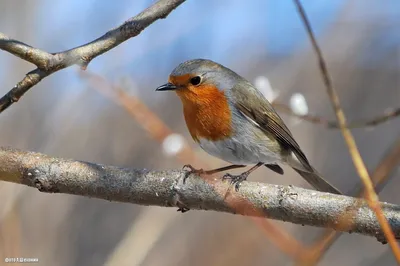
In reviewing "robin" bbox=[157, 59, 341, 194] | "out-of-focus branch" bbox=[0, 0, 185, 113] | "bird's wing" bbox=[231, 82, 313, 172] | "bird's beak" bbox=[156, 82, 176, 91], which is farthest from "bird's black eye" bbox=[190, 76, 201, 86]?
"out-of-focus branch" bbox=[0, 0, 185, 113]

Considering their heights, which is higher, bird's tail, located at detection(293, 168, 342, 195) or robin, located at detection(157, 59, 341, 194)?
robin, located at detection(157, 59, 341, 194)

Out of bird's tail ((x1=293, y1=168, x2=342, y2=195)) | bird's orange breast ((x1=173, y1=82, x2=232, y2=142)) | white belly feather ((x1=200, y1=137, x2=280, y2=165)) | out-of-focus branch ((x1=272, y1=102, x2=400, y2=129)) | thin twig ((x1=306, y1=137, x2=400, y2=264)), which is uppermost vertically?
bird's orange breast ((x1=173, y1=82, x2=232, y2=142))

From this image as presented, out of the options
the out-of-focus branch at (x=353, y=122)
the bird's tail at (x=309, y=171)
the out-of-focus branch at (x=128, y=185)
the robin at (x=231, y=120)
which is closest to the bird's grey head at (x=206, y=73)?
the robin at (x=231, y=120)

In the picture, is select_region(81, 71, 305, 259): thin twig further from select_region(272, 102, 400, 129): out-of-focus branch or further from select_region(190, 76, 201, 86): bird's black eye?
select_region(190, 76, 201, 86): bird's black eye

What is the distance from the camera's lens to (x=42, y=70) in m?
2.10

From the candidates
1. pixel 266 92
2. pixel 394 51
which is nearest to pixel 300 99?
pixel 266 92

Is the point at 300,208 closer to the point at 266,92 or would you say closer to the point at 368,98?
the point at 266,92

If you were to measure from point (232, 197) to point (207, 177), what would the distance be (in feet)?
0.81

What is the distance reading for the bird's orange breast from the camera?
10.0 ft

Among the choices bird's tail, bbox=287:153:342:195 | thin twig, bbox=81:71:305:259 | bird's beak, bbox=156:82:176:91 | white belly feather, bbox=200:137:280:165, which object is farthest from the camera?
bird's tail, bbox=287:153:342:195

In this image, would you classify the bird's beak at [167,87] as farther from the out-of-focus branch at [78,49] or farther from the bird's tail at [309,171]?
the out-of-focus branch at [78,49]

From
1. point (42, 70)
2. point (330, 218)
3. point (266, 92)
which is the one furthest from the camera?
point (266, 92)

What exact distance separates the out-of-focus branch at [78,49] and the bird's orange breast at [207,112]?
1059 millimetres

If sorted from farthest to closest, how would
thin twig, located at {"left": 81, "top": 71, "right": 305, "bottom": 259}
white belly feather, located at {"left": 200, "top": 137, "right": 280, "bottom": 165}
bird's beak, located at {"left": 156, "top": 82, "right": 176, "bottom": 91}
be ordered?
bird's beak, located at {"left": 156, "top": 82, "right": 176, "bottom": 91} < white belly feather, located at {"left": 200, "top": 137, "right": 280, "bottom": 165} < thin twig, located at {"left": 81, "top": 71, "right": 305, "bottom": 259}
